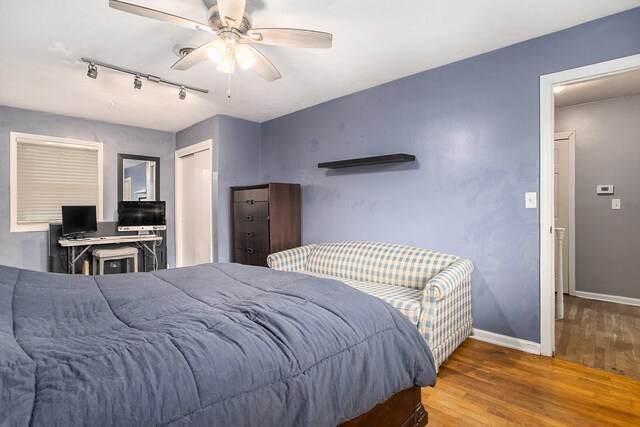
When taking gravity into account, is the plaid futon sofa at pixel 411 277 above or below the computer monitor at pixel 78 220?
below

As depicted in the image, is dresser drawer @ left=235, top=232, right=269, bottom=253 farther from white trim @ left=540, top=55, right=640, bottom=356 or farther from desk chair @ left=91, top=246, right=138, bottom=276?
white trim @ left=540, top=55, right=640, bottom=356

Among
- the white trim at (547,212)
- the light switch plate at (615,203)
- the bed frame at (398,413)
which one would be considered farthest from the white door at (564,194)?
the bed frame at (398,413)

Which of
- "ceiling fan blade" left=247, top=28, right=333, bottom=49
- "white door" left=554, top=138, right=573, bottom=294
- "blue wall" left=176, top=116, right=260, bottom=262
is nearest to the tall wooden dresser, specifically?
"blue wall" left=176, top=116, right=260, bottom=262

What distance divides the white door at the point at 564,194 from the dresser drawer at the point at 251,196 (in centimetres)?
362

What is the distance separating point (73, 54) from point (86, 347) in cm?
271

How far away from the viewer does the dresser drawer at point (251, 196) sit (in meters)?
3.69

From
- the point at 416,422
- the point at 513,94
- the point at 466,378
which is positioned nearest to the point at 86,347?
the point at 416,422

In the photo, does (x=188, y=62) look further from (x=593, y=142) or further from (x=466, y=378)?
(x=593, y=142)

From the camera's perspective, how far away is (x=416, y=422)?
1.46m

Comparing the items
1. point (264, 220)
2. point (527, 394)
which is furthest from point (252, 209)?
point (527, 394)

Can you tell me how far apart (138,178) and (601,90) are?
19.6 feet

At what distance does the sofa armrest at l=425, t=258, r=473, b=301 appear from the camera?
6.67 feet

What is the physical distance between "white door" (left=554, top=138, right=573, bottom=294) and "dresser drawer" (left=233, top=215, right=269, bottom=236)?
143 inches

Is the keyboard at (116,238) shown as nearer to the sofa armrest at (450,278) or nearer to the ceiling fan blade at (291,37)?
the ceiling fan blade at (291,37)
